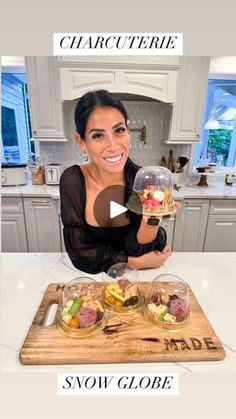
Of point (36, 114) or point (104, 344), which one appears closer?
point (104, 344)

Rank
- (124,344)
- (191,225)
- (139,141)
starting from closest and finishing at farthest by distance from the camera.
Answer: (124,344)
(139,141)
(191,225)

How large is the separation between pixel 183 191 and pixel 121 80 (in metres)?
0.52

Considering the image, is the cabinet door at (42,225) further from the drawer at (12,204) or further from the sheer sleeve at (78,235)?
the sheer sleeve at (78,235)

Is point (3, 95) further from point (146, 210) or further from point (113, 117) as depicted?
point (146, 210)

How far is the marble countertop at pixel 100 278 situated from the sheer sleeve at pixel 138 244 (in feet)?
0.26

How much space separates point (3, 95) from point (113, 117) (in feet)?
1.12

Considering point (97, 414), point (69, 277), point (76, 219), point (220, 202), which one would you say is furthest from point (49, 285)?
point (220, 202)

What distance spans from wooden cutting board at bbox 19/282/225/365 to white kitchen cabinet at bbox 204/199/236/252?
27.0 inches

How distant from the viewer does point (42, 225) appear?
1.16m

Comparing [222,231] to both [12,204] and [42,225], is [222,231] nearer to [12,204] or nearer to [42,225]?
[42,225]

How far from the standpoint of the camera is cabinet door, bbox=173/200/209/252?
3.42ft

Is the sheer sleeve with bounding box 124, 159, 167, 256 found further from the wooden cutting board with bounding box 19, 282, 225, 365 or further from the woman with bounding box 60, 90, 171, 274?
the wooden cutting board with bounding box 19, 282, 225, 365

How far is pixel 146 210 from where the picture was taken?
664mm

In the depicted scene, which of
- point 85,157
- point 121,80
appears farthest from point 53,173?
point 121,80
